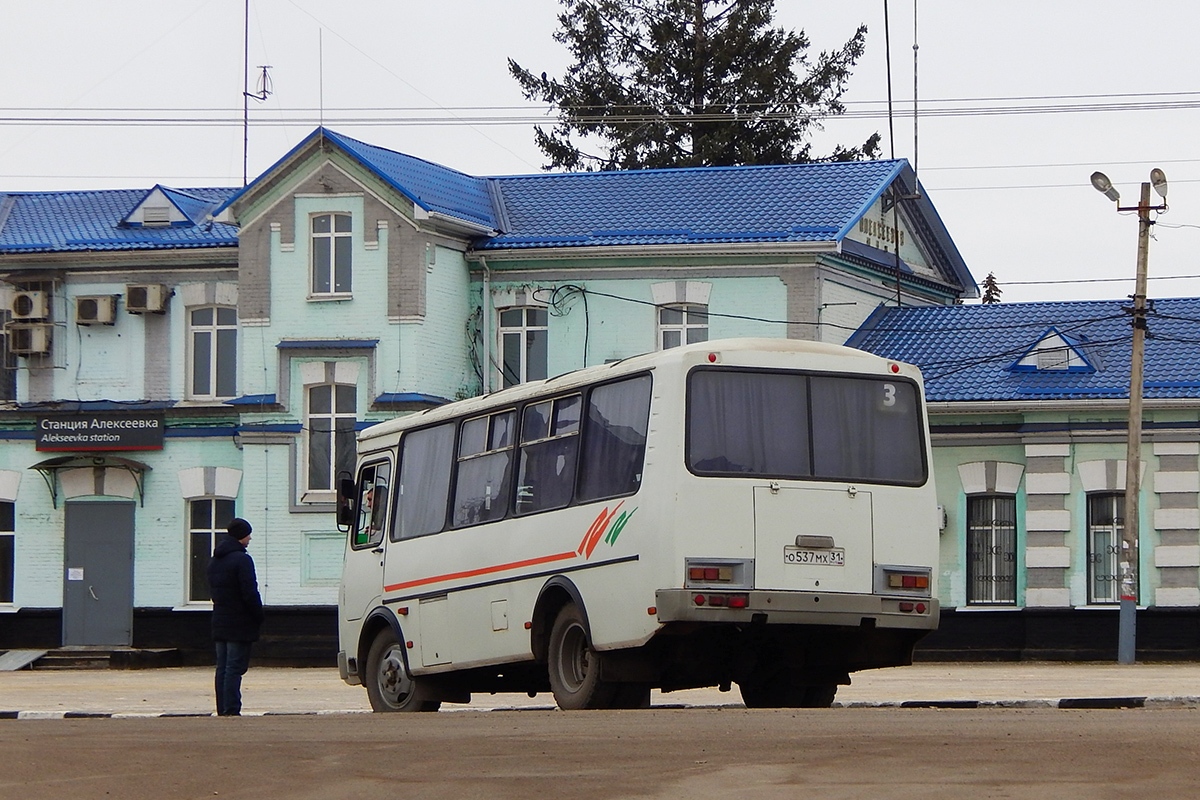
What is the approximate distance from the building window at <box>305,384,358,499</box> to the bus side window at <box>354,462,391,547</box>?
1490cm

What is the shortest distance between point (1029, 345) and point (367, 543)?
17.2 meters

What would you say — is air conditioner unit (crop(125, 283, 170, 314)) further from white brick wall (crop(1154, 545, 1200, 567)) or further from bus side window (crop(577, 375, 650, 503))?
bus side window (crop(577, 375, 650, 503))

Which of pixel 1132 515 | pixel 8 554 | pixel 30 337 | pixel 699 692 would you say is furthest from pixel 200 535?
pixel 1132 515

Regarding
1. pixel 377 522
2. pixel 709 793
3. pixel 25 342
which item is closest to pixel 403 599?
pixel 377 522

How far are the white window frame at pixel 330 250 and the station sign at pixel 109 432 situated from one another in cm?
387

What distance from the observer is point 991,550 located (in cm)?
3447

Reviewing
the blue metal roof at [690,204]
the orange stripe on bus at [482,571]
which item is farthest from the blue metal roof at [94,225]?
the orange stripe on bus at [482,571]

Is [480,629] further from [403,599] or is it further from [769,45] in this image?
[769,45]

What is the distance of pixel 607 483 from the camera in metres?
17.0

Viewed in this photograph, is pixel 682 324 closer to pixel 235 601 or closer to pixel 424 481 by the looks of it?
pixel 424 481

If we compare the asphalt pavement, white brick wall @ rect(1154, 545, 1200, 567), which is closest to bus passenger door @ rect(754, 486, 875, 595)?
the asphalt pavement

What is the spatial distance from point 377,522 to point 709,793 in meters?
12.1

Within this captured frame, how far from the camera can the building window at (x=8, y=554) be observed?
3847 cm

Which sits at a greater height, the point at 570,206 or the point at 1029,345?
the point at 570,206
